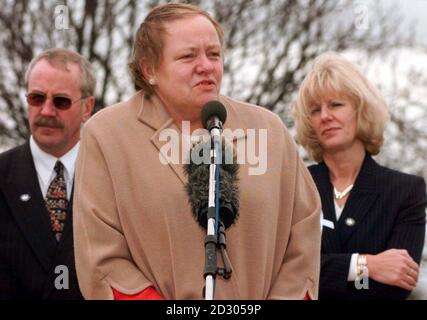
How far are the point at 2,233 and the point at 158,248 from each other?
4.12ft

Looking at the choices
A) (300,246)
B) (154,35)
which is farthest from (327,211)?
(154,35)

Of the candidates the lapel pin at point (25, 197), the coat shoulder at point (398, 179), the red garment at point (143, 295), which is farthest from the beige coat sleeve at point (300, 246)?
the lapel pin at point (25, 197)

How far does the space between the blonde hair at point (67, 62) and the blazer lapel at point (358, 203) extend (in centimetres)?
158

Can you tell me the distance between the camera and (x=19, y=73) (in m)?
13.4

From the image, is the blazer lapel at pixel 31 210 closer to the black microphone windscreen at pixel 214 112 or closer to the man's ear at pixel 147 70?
the man's ear at pixel 147 70

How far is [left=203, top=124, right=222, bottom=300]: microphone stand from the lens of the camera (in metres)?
4.28

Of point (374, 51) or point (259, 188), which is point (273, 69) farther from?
point (259, 188)

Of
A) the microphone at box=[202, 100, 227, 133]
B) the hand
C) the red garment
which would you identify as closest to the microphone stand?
the microphone at box=[202, 100, 227, 133]

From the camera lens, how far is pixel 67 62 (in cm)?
634

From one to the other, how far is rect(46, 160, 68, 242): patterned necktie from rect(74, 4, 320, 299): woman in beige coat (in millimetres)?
918

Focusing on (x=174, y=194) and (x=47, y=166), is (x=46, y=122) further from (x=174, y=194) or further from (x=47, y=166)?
(x=174, y=194)

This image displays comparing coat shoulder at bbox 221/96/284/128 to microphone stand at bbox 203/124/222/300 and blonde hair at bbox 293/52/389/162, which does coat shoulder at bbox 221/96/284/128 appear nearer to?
microphone stand at bbox 203/124/222/300

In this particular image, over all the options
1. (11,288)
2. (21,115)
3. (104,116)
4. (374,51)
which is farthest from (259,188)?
(374,51)
